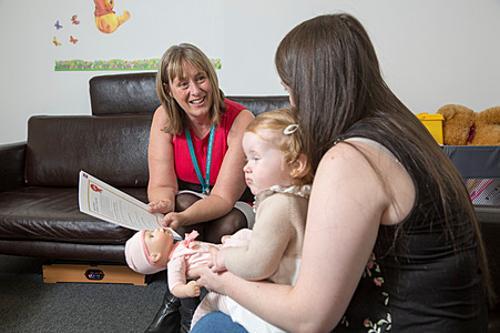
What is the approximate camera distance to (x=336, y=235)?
27.3 inches

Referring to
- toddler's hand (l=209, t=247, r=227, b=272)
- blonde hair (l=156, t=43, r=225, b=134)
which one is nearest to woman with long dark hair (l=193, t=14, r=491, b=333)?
toddler's hand (l=209, t=247, r=227, b=272)

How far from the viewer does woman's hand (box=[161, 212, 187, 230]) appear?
66.1 inches

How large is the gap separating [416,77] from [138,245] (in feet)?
6.80

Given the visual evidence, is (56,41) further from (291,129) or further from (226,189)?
(291,129)

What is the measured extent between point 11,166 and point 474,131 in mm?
2539

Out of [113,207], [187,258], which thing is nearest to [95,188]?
[113,207]

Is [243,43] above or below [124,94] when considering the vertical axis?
above

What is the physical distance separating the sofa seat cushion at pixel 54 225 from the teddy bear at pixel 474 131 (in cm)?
160

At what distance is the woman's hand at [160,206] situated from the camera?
1.74 meters

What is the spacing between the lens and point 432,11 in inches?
103

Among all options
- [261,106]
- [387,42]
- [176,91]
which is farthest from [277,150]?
[387,42]

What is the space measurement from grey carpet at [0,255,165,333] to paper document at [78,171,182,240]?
52cm

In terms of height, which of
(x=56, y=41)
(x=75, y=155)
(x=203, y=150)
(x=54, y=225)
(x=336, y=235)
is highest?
(x=56, y=41)

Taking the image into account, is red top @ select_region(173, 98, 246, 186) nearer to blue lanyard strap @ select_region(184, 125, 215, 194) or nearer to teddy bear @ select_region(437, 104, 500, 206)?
blue lanyard strap @ select_region(184, 125, 215, 194)
